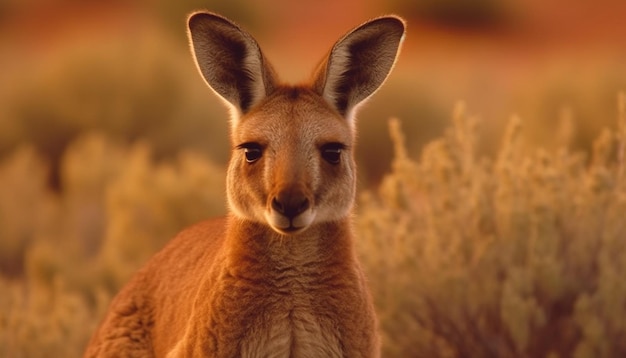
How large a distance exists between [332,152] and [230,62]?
0.59m

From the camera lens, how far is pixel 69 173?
38.0 feet

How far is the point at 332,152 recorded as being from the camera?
16.2 ft

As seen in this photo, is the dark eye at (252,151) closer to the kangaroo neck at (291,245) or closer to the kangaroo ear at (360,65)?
the kangaroo neck at (291,245)

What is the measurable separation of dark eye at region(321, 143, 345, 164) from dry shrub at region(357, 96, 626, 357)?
1.76 meters

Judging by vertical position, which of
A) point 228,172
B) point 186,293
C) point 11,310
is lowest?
point 11,310

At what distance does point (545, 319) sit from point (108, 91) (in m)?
7.68

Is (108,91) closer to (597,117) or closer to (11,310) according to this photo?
(597,117)

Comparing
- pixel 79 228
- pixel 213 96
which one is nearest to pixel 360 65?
pixel 79 228

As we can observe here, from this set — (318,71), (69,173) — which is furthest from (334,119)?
(69,173)

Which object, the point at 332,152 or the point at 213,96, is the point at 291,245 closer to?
the point at 332,152

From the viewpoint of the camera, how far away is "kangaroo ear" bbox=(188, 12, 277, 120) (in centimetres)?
510

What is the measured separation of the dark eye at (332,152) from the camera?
4.91m

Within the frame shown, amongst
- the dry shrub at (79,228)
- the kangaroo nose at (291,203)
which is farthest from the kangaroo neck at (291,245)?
the dry shrub at (79,228)

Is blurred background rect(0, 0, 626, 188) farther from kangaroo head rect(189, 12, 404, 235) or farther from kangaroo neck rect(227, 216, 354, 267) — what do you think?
kangaroo neck rect(227, 216, 354, 267)
